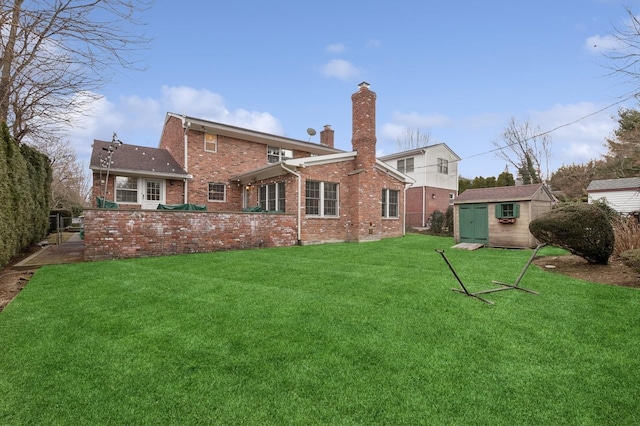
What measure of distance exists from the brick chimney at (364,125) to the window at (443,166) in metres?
11.6

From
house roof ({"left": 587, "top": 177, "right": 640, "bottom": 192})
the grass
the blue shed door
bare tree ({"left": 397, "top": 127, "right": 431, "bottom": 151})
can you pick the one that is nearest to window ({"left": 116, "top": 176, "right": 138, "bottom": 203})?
the grass

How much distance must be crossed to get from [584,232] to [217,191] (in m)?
14.5

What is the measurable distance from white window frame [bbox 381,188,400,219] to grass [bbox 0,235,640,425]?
9.91m

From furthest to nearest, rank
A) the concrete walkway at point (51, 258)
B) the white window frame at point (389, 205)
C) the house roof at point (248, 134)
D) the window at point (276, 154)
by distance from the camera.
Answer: the window at point (276, 154) → the white window frame at point (389, 205) → the house roof at point (248, 134) → the concrete walkway at point (51, 258)

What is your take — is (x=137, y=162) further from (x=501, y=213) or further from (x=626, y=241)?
(x=626, y=241)

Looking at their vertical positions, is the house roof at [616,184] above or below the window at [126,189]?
above

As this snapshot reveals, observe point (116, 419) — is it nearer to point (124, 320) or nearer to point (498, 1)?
point (124, 320)

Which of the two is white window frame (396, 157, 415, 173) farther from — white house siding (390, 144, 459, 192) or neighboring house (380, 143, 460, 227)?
white house siding (390, 144, 459, 192)

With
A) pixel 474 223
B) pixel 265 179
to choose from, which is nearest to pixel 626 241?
pixel 474 223

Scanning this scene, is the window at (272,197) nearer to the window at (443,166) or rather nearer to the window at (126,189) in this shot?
the window at (126,189)

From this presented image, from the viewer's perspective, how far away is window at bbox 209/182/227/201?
15812mm

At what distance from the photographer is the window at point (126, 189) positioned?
13938 millimetres

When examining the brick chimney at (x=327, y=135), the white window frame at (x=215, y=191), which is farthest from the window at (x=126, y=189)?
the brick chimney at (x=327, y=135)

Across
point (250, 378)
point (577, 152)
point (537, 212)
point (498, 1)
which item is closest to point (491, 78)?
point (498, 1)
